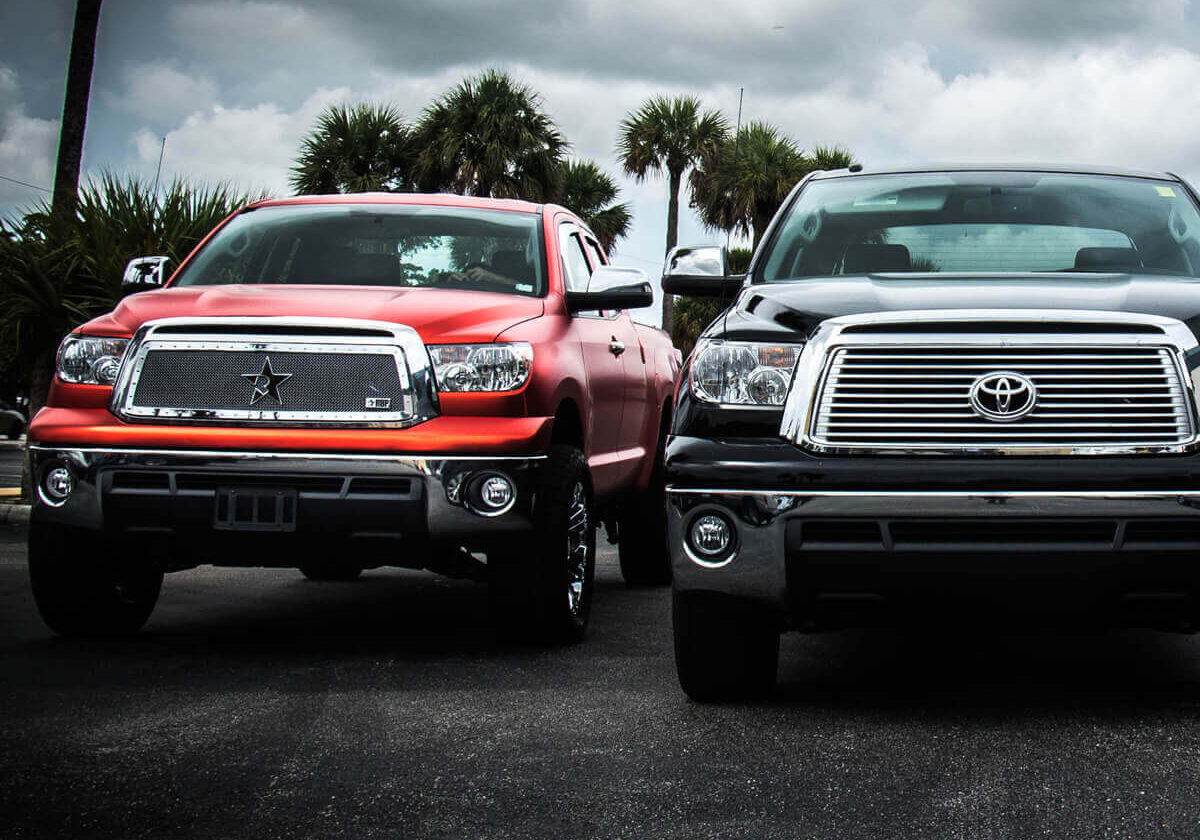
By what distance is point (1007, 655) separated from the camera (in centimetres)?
589

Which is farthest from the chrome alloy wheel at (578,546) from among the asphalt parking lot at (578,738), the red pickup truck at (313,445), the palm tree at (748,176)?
the palm tree at (748,176)

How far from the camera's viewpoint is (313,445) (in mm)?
5363

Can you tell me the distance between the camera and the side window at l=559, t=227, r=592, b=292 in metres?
6.91

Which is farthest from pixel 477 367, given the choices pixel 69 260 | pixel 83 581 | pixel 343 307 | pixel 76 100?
pixel 76 100

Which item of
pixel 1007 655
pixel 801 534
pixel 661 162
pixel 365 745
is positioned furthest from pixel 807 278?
pixel 661 162

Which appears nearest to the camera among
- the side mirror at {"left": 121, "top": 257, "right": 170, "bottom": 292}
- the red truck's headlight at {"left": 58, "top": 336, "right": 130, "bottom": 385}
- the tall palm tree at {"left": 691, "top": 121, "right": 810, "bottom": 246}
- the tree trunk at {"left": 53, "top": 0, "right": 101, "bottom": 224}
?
the red truck's headlight at {"left": 58, "top": 336, "right": 130, "bottom": 385}

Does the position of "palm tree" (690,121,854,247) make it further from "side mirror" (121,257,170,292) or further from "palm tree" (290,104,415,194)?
"side mirror" (121,257,170,292)

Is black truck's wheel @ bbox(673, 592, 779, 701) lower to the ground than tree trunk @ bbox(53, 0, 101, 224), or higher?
lower

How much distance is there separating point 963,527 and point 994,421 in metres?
0.30

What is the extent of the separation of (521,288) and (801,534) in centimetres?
268

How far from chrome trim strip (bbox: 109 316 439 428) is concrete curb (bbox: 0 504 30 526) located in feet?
22.7

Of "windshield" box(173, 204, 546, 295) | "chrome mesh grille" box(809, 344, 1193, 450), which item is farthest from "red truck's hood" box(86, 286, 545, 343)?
"chrome mesh grille" box(809, 344, 1193, 450)

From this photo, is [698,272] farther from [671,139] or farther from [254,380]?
[671,139]

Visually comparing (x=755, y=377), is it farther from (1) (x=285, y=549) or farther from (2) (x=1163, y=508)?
(1) (x=285, y=549)
